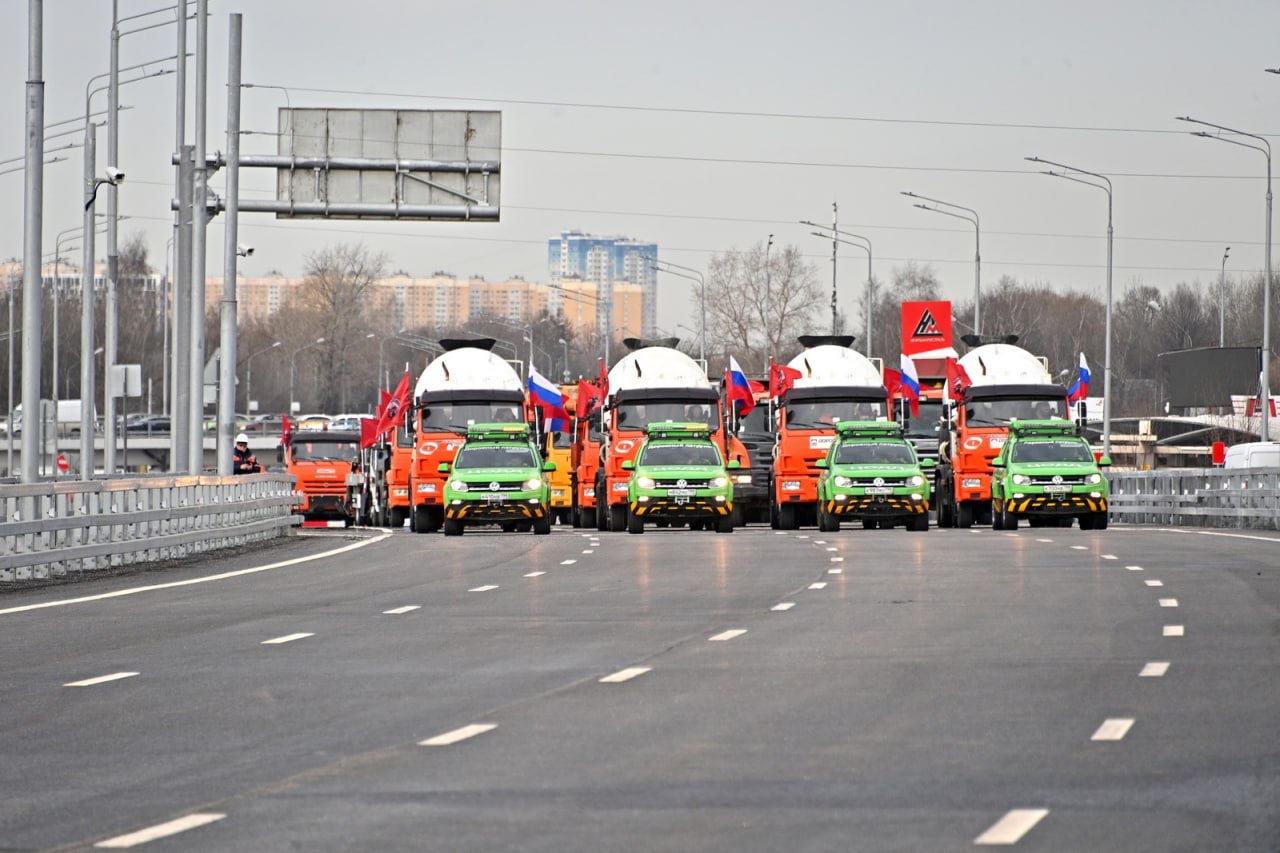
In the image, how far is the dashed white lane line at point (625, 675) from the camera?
14.0m

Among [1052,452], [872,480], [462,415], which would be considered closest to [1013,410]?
[1052,452]

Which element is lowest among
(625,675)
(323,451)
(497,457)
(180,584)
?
(180,584)

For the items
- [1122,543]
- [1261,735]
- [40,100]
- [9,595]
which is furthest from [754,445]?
[1261,735]

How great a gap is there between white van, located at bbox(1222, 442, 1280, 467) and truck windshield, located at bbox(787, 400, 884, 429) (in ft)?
46.9

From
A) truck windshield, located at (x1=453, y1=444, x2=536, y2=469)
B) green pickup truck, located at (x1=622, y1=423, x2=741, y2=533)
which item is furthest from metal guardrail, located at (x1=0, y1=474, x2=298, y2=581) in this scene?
green pickup truck, located at (x1=622, y1=423, x2=741, y2=533)

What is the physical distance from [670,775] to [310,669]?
5600 mm

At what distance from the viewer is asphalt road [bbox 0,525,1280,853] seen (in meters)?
8.70

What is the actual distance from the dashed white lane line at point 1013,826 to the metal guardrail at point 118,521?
704 inches

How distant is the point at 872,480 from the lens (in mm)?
44656

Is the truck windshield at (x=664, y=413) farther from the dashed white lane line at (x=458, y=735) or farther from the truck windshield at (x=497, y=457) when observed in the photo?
the dashed white lane line at (x=458, y=735)

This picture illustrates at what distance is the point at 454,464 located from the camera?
145 feet

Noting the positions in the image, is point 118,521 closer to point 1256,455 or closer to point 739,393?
point 739,393

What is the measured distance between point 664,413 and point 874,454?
5668 millimetres

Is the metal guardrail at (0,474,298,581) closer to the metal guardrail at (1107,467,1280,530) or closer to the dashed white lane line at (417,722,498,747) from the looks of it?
the dashed white lane line at (417,722,498,747)
